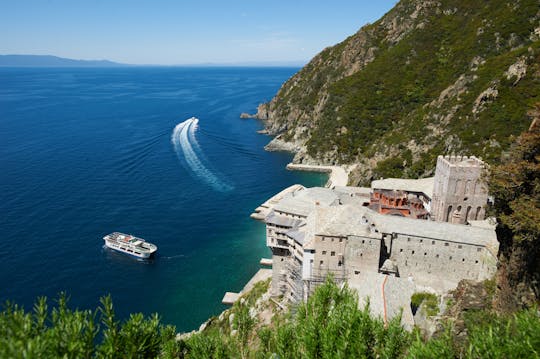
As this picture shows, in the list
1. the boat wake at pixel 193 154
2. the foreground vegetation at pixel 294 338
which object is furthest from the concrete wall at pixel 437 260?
the boat wake at pixel 193 154

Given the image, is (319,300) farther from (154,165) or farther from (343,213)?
(154,165)

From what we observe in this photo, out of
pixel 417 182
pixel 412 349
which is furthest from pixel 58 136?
pixel 412 349

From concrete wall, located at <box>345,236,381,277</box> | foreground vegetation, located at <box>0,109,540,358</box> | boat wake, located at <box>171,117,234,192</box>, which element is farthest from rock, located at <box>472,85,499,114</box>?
boat wake, located at <box>171,117,234,192</box>

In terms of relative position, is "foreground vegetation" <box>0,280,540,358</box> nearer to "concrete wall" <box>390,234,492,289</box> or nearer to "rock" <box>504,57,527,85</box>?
"concrete wall" <box>390,234,492,289</box>

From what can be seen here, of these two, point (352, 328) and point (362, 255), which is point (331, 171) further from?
point (352, 328)

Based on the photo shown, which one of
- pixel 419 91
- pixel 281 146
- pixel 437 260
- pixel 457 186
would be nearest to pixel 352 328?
pixel 437 260
